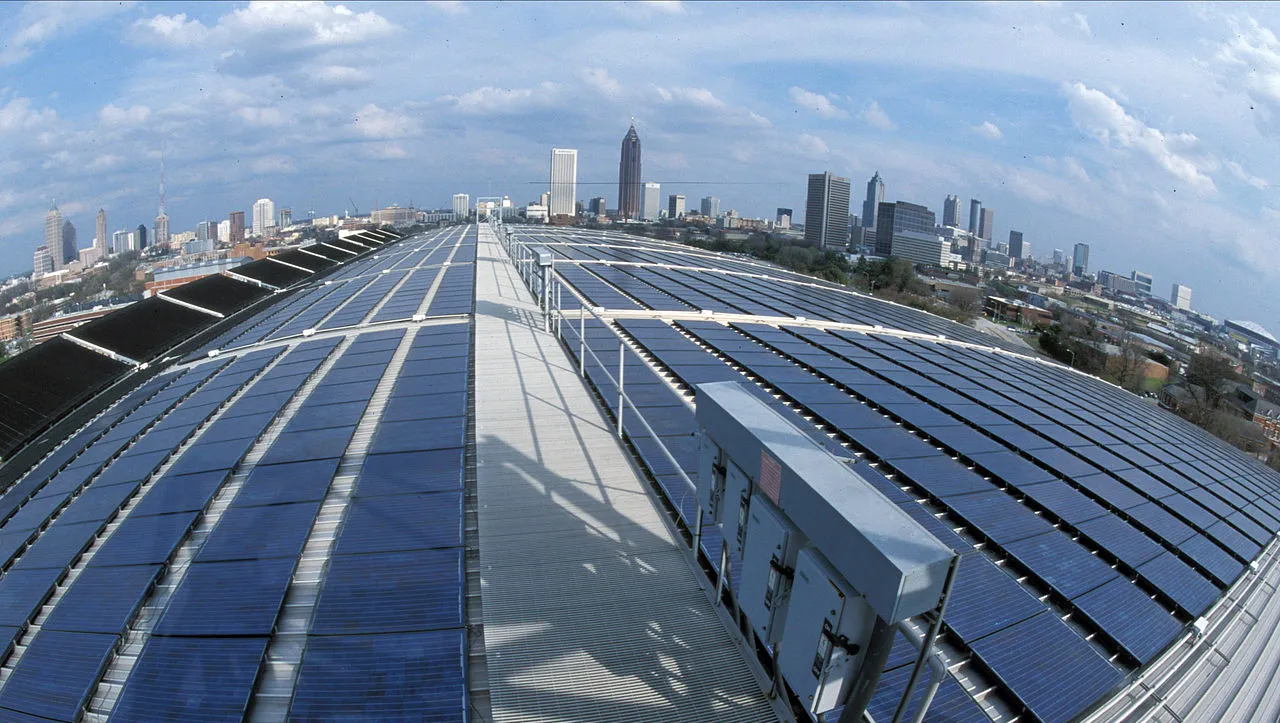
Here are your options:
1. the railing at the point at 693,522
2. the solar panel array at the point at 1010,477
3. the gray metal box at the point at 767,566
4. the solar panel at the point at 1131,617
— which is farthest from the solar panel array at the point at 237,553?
the solar panel at the point at 1131,617

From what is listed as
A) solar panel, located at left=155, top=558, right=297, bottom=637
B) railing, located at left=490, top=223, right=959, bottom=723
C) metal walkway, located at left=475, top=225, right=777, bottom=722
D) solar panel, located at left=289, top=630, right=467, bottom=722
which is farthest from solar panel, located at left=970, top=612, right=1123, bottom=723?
solar panel, located at left=155, top=558, right=297, bottom=637

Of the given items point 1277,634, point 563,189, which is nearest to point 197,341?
point 1277,634

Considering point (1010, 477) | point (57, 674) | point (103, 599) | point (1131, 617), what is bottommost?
point (57, 674)

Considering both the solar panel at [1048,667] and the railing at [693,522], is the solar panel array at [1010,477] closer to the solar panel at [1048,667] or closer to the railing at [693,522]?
the solar panel at [1048,667]

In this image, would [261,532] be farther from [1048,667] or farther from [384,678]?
[1048,667]

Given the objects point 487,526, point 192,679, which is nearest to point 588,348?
point 487,526

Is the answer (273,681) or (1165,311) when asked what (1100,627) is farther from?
(1165,311)
